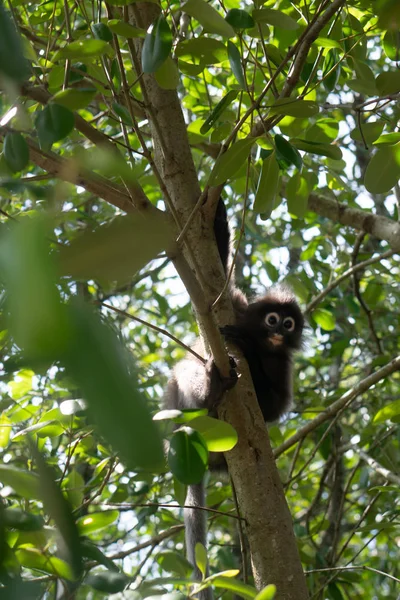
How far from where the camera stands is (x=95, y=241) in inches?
22.4

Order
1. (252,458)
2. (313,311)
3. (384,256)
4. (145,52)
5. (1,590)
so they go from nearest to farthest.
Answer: (1,590) → (145,52) → (252,458) → (384,256) → (313,311)

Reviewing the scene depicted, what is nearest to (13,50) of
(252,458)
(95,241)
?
(95,241)

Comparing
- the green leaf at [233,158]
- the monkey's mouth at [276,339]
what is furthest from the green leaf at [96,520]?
the monkey's mouth at [276,339]

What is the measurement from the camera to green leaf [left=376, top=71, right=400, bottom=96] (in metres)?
1.87

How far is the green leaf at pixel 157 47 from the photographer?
54.6 inches

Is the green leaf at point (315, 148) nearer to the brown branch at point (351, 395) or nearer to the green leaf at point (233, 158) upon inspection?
the green leaf at point (233, 158)

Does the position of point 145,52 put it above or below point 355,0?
below

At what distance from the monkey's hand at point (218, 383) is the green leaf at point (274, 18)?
105cm

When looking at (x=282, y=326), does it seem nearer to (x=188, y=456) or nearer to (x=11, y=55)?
(x=188, y=456)

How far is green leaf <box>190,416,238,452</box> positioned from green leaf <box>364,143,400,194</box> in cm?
91

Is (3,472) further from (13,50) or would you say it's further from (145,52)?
(145,52)

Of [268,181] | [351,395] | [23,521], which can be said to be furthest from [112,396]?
[351,395]

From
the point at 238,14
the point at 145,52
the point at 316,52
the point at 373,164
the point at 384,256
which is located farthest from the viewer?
the point at 384,256

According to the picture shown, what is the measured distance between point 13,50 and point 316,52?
6.23 ft
